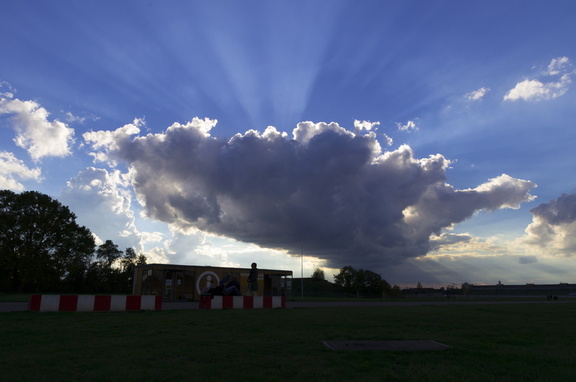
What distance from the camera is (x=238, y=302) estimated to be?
21.7 m

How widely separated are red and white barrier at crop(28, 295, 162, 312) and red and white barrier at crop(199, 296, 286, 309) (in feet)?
8.70

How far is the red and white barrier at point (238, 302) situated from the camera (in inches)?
825

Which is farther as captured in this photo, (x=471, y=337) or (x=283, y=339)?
(x=471, y=337)

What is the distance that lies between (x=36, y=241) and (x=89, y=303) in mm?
42828

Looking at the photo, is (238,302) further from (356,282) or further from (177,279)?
(356,282)

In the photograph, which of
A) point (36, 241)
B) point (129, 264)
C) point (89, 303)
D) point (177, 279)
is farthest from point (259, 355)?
point (129, 264)

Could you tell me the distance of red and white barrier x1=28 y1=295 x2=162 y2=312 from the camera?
16.9m

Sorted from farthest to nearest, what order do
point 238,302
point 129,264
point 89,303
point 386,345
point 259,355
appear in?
point 129,264 → point 238,302 → point 89,303 → point 386,345 → point 259,355

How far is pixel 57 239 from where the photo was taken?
177ft

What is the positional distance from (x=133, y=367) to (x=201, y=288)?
95.3 ft

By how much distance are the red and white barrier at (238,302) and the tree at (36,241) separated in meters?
40.3

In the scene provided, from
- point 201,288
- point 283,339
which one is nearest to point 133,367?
point 283,339

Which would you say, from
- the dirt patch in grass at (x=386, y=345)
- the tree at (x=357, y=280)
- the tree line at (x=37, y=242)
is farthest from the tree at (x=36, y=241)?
the tree at (x=357, y=280)

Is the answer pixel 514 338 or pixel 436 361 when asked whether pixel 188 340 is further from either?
pixel 514 338
